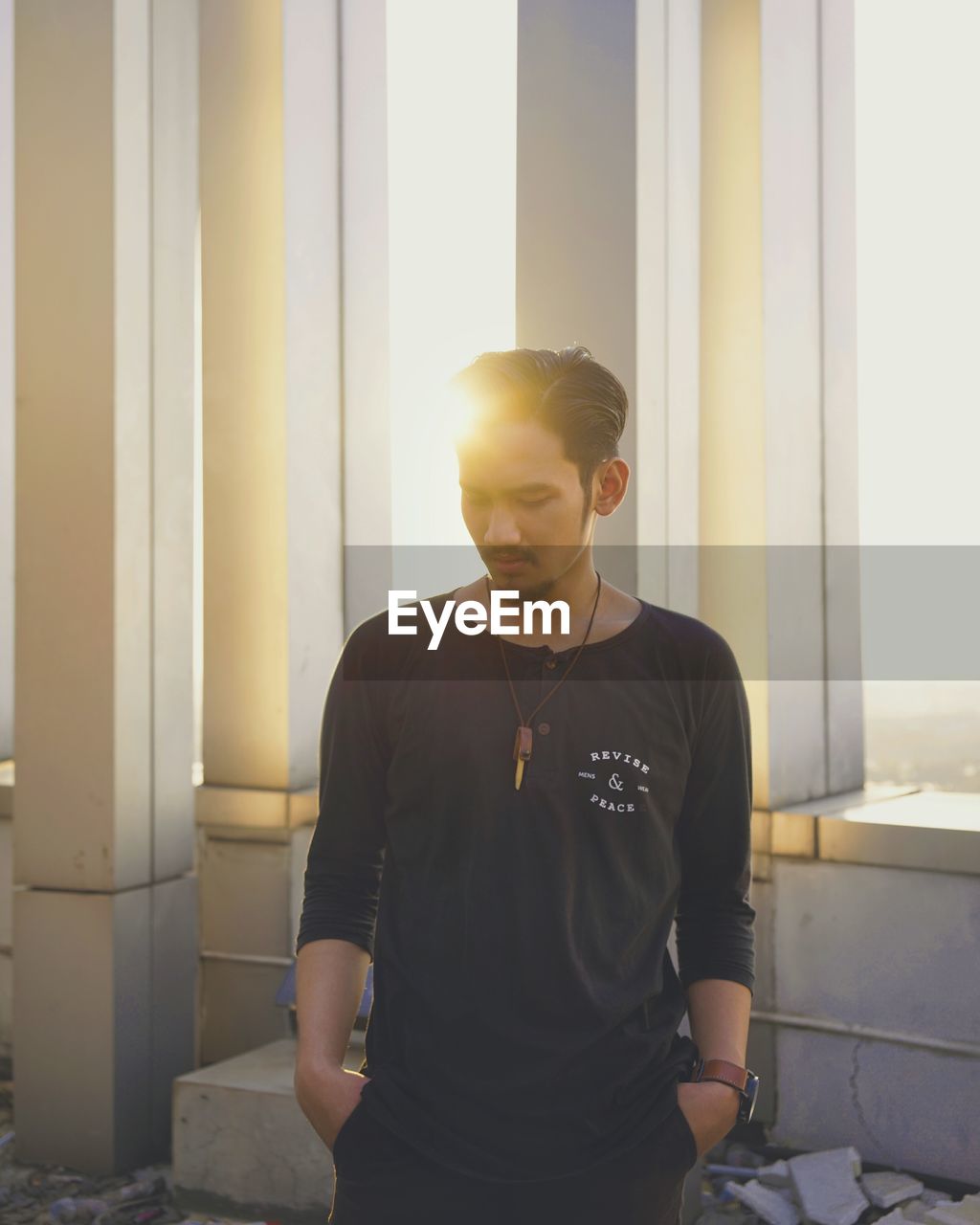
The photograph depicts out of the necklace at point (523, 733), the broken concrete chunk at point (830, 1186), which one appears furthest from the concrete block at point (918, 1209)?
the necklace at point (523, 733)

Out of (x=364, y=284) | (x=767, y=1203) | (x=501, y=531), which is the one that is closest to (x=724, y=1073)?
(x=501, y=531)

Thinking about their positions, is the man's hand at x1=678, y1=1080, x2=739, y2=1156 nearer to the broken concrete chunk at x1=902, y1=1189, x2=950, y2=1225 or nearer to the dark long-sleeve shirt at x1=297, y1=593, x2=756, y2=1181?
the dark long-sleeve shirt at x1=297, y1=593, x2=756, y2=1181

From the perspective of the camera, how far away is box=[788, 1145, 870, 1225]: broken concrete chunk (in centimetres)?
336

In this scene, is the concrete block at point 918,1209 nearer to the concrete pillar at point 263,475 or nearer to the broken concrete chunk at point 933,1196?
the broken concrete chunk at point 933,1196

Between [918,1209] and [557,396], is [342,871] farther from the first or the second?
[918,1209]

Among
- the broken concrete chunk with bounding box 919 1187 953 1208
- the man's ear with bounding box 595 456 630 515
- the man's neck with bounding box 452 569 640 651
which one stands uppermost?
the man's ear with bounding box 595 456 630 515

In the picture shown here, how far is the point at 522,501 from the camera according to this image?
5.55ft

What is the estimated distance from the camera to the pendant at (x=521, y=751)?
64.6 inches

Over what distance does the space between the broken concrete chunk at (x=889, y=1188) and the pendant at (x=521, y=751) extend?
2.44m

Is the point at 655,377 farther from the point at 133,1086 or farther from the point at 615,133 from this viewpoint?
the point at 133,1086

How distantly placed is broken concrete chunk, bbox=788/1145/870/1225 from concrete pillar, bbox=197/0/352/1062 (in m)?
1.79

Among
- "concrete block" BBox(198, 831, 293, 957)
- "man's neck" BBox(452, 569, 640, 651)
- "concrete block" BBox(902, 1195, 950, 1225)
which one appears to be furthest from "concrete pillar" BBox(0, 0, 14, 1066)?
"man's neck" BBox(452, 569, 640, 651)

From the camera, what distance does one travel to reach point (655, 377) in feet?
13.4

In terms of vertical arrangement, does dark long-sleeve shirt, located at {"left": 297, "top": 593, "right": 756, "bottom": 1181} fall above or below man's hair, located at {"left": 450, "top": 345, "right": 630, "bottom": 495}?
below
